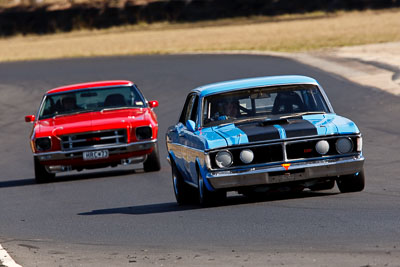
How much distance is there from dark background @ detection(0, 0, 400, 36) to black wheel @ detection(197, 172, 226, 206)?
2602 inches

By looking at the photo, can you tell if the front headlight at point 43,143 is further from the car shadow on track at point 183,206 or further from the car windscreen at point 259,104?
the car windscreen at point 259,104

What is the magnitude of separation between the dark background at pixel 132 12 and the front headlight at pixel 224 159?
6661 cm

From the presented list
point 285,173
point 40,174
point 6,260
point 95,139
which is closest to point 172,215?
point 285,173

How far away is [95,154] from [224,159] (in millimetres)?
6030

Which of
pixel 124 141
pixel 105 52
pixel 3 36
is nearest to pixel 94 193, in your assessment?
pixel 124 141

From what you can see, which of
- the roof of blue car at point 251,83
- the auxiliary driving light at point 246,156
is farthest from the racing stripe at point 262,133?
the roof of blue car at point 251,83

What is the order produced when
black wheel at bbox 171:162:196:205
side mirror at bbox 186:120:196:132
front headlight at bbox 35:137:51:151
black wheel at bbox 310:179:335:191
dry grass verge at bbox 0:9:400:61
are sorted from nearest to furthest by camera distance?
black wheel at bbox 310:179:335:191, side mirror at bbox 186:120:196:132, black wheel at bbox 171:162:196:205, front headlight at bbox 35:137:51:151, dry grass verge at bbox 0:9:400:61

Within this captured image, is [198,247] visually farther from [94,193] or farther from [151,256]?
[94,193]

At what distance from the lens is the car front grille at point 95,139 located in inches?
620

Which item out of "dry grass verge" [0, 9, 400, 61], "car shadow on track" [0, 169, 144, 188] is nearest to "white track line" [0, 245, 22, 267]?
"car shadow on track" [0, 169, 144, 188]

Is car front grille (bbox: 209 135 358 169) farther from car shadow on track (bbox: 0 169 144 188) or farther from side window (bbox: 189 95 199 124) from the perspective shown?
car shadow on track (bbox: 0 169 144 188)

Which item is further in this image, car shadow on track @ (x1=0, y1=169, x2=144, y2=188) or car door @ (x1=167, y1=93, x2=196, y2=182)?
car shadow on track @ (x1=0, y1=169, x2=144, y2=188)

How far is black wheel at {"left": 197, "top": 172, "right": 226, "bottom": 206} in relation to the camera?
1043 centimetres

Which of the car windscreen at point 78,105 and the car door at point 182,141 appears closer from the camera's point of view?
the car door at point 182,141
